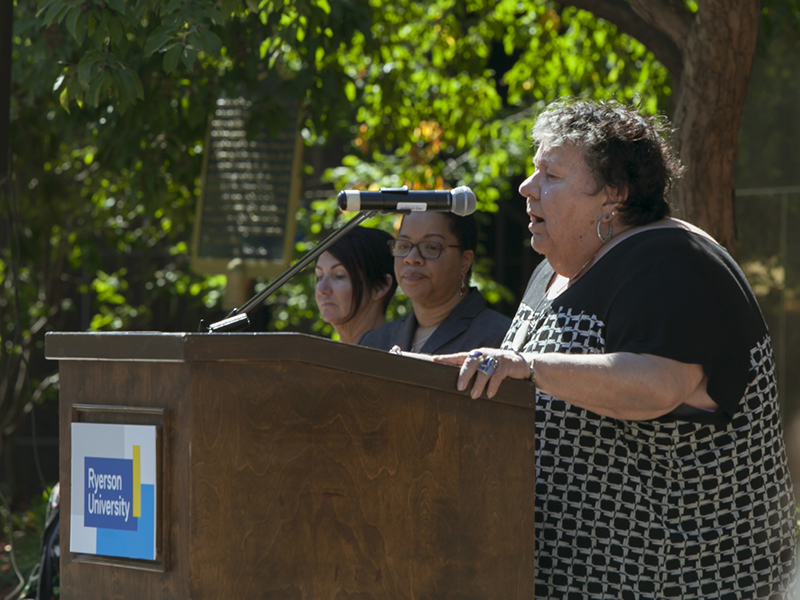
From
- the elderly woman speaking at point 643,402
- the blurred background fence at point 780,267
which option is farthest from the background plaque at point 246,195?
the elderly woman speaking at point 643,402

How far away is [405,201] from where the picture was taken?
2010 mm

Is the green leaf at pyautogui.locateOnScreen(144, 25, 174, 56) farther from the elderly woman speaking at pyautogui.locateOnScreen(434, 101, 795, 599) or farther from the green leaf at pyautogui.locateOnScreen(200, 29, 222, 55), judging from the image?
the elderly woman speaking at pyautogui.locateOnScreen(434, 101, 795, 599)

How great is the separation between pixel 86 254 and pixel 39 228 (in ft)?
1.45

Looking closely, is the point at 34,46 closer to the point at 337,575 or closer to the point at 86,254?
the point at 86,254

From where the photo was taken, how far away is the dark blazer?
10.8 feet

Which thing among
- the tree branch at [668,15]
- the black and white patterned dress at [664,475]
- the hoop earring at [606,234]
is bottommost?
the black and white patterned dress at [664,475]

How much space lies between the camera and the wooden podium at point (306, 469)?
1.56 meters

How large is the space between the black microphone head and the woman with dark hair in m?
1.91

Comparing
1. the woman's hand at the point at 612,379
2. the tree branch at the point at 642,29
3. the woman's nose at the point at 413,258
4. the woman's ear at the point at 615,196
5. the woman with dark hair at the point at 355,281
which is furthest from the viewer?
the tree branch at the point at 642,29

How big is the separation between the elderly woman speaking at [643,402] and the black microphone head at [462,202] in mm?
236

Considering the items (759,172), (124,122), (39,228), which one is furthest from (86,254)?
(759,172)

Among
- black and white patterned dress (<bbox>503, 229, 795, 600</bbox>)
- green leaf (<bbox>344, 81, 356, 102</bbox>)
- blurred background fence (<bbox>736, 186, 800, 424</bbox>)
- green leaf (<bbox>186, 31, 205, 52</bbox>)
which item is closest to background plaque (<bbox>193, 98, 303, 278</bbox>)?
green leaf (<bbox>344, 81, 356, 102</bbox>)

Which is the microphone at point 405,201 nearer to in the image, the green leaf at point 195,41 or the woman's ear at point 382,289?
the green leaf at point 195,41

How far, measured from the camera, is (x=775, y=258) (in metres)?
6.03
